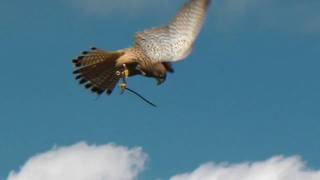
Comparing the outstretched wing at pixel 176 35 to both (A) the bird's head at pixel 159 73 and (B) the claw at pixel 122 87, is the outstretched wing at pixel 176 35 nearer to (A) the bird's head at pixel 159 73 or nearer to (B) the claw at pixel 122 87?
(A) the bird's head at pixel 159 73

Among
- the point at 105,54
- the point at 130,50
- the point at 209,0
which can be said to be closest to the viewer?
the point at 209,0

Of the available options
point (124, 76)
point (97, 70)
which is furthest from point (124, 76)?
point (97, 70)

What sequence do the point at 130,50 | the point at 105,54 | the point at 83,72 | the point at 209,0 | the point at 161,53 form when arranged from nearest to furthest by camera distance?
the point at 209,0
the point at 161,53
the point at 130,50
the point at 105,54
the point at 83,72

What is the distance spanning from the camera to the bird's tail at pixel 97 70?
1977 centimetres

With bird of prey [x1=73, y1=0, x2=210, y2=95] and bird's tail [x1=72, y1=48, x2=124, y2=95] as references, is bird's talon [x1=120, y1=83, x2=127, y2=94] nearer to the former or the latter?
bird of prey [x1=73, y1=0, x2=210, y2=95]

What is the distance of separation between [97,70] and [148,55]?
3209 mm

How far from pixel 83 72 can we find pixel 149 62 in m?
3.97

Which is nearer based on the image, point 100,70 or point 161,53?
point 161,53

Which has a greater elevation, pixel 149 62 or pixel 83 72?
pixel 83 72

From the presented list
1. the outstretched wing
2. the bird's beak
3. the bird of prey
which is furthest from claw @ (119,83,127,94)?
the bird's beak

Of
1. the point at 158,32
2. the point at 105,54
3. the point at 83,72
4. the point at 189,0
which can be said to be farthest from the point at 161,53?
the point at 83,72

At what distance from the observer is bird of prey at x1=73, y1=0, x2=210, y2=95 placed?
15961 millimetres

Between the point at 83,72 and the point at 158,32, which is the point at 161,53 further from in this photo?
the point at 83,72

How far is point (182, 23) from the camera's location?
1600 cm
